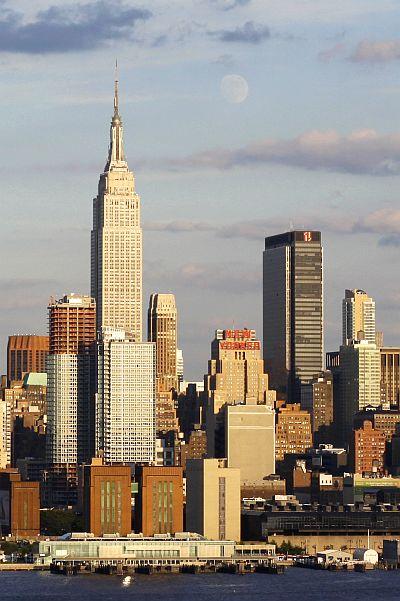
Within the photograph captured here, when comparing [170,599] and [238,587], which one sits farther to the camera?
[238,587]

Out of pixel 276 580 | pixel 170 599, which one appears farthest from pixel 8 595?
pixel 276 580

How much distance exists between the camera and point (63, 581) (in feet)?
647

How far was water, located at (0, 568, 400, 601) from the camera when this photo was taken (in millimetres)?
179375

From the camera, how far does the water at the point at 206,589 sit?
179m

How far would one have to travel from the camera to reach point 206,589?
187375mm

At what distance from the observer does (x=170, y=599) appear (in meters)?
178

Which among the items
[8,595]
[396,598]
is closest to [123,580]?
[8,595]

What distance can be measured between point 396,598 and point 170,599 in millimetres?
18716

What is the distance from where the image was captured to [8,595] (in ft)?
598

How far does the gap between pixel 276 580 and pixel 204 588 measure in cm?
1170

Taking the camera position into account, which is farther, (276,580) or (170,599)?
(276,580)

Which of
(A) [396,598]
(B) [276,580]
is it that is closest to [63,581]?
(B) [276,580]

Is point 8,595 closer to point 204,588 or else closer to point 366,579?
point 204,588

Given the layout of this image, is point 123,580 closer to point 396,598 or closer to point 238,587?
point 238,587
